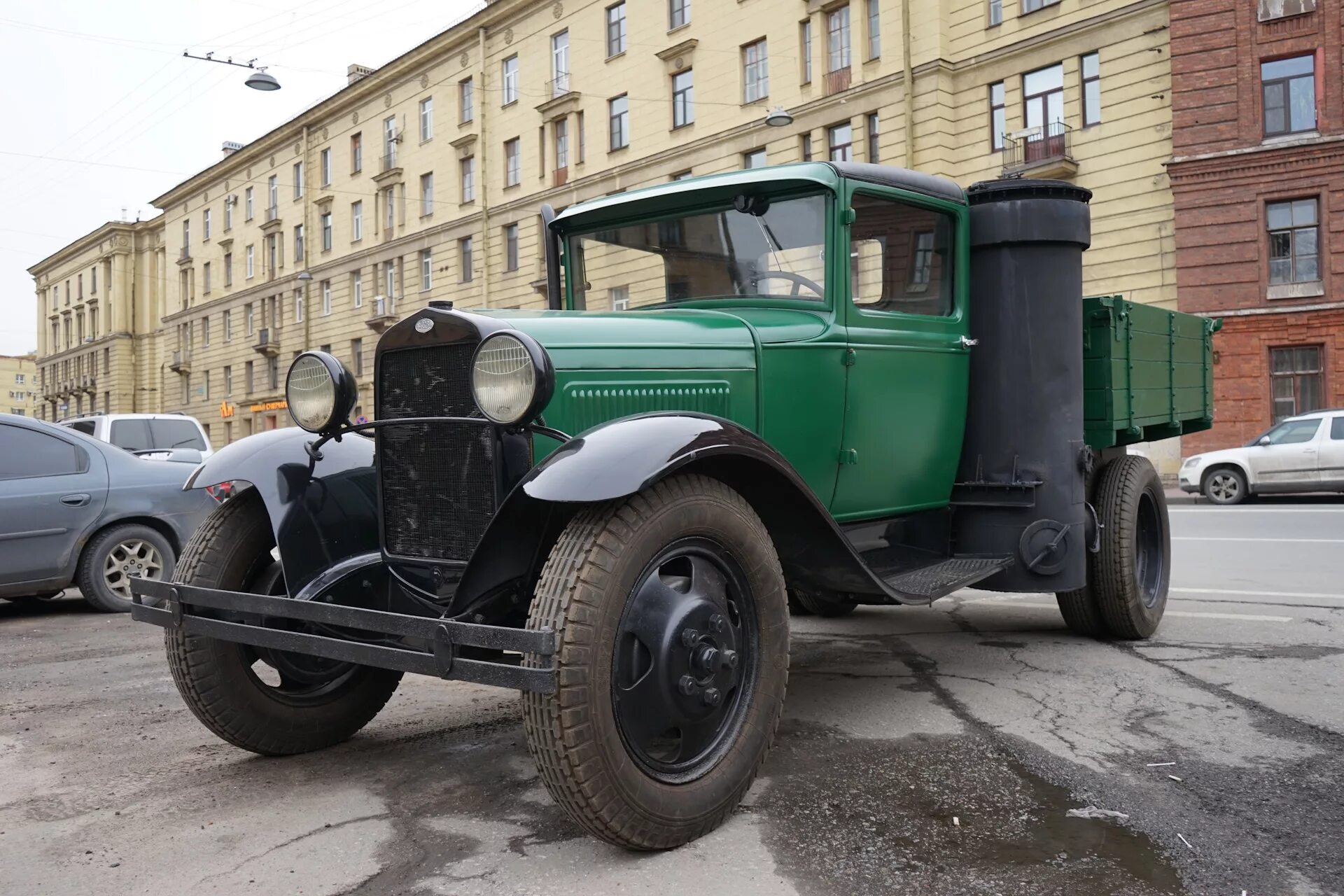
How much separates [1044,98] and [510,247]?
1821 cm

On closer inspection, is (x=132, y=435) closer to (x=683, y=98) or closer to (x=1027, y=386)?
(x=1027, y=386)

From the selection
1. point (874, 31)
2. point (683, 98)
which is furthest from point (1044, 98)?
point (683, 98)

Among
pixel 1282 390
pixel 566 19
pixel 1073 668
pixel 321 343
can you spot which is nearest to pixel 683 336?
pixel 1073 668

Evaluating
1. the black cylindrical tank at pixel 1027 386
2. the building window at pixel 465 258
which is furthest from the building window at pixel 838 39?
the black cylindrical tank at pixel 1027 386

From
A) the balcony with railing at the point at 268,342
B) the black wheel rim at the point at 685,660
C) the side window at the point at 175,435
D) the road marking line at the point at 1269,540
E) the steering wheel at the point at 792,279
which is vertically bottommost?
the road marking line at the point at 1269,540

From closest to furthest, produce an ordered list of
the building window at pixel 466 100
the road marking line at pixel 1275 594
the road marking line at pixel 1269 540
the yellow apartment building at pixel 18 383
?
the road marking line at pixel 1275 594, the road marking line at pixel 1269 540, the building window at pixel 466 100, the yellow apartment building at pixel 18 383

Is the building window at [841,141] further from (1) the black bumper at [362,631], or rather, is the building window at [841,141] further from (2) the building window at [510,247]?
(1) the black bumper at [362,631]

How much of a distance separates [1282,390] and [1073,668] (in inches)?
760

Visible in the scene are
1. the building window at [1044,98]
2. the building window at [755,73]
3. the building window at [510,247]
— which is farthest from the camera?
the building window at [510,247]

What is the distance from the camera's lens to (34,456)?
7.38 metres

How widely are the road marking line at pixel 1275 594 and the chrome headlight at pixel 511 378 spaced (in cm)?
584

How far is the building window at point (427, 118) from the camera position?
126ft

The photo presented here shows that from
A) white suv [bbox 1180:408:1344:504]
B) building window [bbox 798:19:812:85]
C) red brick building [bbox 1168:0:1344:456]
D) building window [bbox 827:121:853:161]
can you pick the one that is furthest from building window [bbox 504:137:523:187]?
white suv [bbox 1180:408:1344:504]

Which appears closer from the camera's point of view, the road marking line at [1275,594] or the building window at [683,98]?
the road marking line at [1275,594]
